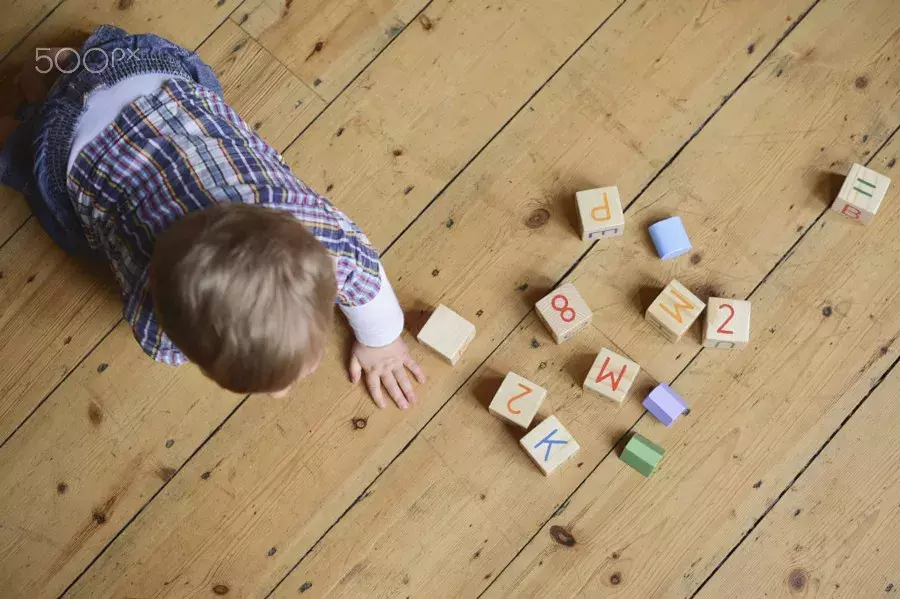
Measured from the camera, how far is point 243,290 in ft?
2.45

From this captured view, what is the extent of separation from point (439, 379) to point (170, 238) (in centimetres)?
46

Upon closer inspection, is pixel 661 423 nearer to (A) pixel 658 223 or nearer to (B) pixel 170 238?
(A) pixel 658 223

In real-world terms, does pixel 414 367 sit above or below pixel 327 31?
below

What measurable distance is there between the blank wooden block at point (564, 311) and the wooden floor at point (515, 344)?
0.04 meters

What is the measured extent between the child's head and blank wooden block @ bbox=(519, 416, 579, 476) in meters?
0.38

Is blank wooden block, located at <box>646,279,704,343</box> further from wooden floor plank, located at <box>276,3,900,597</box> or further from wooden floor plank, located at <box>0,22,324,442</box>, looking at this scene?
wooden floor plank, located at <box>0,22,324,442</box>

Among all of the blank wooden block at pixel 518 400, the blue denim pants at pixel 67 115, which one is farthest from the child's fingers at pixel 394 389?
the blue denim pants at pixel 67 115

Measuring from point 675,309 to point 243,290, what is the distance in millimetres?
588

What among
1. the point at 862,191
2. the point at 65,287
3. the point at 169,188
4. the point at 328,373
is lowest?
the point at 65,287

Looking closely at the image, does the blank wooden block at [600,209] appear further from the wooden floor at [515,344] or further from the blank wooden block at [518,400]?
the blank wooden block at [518,400]

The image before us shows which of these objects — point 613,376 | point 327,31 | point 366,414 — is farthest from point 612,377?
point 327,31

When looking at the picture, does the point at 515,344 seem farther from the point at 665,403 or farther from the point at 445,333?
the point at 665,403

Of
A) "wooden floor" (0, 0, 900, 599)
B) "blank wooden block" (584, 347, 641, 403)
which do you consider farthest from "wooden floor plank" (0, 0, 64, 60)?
"blank wooden block" (584, 347, 641, 403)

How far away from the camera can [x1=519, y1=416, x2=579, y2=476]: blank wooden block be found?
3.43 ft
